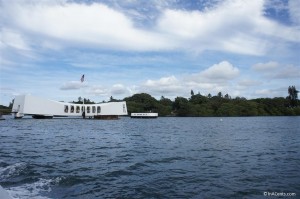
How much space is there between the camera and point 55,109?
4235 inches

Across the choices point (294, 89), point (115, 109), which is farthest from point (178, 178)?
point (294, 89)

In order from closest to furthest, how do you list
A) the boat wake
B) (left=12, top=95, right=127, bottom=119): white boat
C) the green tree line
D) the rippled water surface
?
the boat wake → the rippled water surface → (left=12, top=95, right=127, bottom=119): white boat → the green tree line

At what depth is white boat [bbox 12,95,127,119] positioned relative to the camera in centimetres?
10125

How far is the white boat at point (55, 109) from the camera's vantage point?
10125 centimetres

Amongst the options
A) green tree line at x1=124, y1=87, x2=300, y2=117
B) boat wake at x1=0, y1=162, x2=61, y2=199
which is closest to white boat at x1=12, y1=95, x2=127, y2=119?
green tree line at x1=124, y1=87, x2=300, y2=117

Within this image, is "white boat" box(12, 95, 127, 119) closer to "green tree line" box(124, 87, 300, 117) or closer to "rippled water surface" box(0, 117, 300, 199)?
"green tree line" box(124, 87, 300, 117)

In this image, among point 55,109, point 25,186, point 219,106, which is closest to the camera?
point 25,186

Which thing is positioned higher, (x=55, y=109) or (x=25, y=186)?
(x=55, y=109)

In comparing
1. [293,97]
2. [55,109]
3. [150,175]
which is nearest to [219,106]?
[293,97]

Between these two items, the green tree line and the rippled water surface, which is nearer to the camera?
the rippled water surface

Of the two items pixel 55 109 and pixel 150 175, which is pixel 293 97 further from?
pixel 150 175

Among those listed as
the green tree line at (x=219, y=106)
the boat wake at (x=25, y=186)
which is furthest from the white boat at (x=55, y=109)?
the boat wake at (x=25, y=186)

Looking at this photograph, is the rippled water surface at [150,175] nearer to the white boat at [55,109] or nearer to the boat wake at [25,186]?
the boat wake at [25,186]

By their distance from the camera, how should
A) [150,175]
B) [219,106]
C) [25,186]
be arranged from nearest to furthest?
1. [25,186]
2. [150,175]
3. [219,106]
